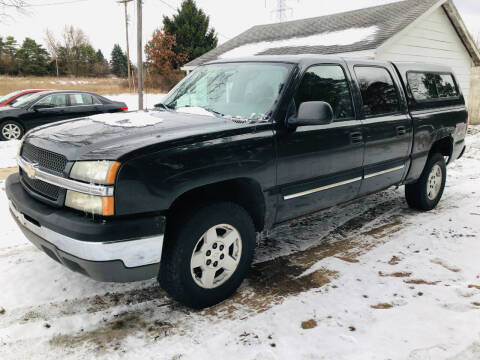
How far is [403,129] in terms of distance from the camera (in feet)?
14.8

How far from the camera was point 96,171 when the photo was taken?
2432mm

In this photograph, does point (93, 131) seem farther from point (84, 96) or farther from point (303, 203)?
point (84, 96)

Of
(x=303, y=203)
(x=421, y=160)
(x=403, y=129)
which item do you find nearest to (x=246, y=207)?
(x=303, y=203)

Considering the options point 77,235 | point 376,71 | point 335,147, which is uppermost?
point 376,71

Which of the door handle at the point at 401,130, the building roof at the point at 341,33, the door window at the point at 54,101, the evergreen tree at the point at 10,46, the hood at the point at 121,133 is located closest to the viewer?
the hood at the point at 121,133

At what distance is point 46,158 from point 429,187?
15.8 ft

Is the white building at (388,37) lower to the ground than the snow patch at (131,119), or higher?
higher

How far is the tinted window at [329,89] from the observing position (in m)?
3.52

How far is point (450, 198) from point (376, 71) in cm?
289

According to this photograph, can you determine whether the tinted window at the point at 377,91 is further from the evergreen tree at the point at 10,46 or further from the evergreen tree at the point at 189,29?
the evergreen tree at the point at 10,46

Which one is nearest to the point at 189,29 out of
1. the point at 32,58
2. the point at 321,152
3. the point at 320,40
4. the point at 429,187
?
the point at 320,40

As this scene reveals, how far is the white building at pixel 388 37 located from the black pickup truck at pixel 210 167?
899 centimetres

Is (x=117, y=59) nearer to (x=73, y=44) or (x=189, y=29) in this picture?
(x=73, y=44)

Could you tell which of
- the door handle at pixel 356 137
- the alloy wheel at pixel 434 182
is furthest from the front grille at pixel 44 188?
the alloy wheel at pixel 434 182
